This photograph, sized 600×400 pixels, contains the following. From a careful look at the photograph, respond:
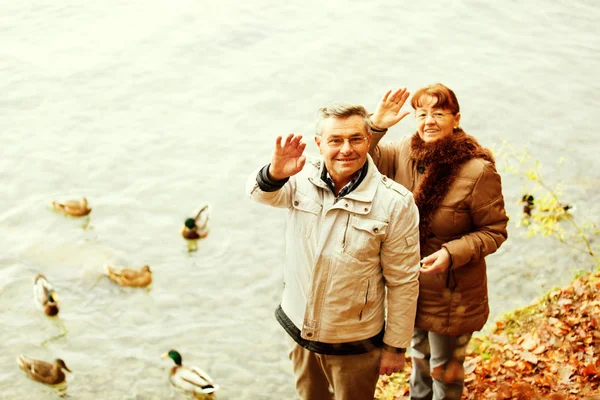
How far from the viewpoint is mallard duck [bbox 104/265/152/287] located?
7719mm

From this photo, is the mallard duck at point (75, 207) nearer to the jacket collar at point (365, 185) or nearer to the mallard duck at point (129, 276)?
the mallard duck at point (129, 276)

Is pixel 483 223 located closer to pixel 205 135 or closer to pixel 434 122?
pixel 434 122

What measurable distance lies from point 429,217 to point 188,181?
21.1 ft

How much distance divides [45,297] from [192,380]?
85.4 inches

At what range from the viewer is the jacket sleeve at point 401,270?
3391 millimetres

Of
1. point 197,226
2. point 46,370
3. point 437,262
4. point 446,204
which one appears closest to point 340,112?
point 446,204

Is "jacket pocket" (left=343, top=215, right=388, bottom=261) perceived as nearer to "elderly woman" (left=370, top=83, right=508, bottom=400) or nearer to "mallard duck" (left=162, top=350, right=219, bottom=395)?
"elderly woman" (left=370, top=83, right=508, bottom=400)

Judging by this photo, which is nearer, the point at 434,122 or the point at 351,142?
the point at 351,142

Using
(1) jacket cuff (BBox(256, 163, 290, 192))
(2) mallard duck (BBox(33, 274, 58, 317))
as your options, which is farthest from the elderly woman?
(2) mallard duck (BBox(33, 274, 58, 317))

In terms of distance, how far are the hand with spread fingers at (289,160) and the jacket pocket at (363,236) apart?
1.30ft

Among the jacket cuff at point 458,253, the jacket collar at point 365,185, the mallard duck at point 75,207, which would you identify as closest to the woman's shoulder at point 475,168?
the jacket cuff at point 458,253

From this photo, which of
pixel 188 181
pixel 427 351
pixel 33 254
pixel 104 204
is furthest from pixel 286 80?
pixel 427 351

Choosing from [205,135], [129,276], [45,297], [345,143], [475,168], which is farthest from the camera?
[205,135]

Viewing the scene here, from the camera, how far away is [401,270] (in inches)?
136
